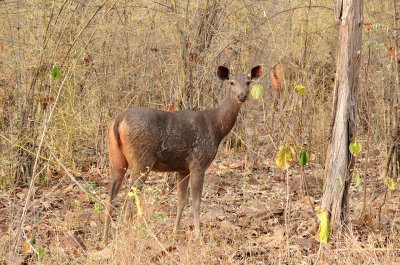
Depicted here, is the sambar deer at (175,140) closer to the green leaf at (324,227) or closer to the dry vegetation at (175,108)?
the dry vegetation at (175,108)

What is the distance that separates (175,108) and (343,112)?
359 centimetres

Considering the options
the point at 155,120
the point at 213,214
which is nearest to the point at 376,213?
the point at 213,214

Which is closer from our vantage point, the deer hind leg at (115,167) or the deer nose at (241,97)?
the deer hind leg at (115,167)

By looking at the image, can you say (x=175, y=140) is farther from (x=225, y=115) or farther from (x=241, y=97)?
(x=241, y=97)

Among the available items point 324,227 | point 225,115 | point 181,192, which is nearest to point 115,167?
point 181,192

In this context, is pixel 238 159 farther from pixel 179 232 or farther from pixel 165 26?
pixel 179 232

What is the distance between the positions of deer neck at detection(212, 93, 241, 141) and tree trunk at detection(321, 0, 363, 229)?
5.06 ft

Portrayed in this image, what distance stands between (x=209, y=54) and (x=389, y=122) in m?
2.44

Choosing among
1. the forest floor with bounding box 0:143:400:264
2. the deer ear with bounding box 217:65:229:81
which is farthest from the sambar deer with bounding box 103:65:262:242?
the forest floor with bounding box 0:143:400:264

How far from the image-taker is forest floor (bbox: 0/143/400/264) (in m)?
6.18

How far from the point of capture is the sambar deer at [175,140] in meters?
7.41

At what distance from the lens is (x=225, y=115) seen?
26.7 feet

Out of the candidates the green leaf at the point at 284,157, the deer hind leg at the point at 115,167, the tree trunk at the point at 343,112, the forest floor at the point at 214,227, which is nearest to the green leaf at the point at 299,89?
the green leaf at the point at 284,157

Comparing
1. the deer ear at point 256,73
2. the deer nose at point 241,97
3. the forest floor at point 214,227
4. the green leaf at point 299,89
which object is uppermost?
Answer: the deer ear at point 256,73
